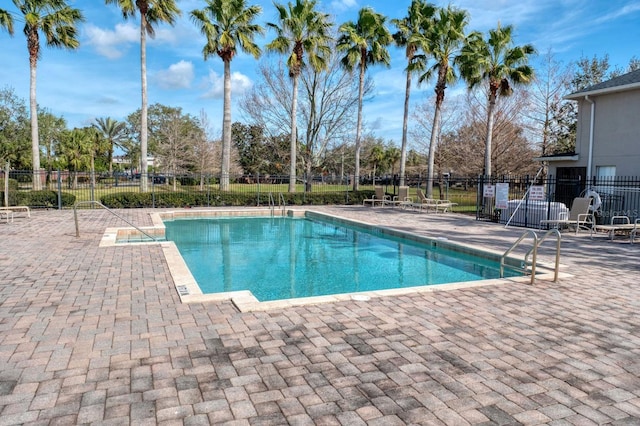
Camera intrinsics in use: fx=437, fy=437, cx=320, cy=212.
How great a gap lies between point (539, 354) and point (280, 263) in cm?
627

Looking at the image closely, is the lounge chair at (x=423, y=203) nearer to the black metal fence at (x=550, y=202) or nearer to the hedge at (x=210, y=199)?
the black metal fence at (x=550, y=202)

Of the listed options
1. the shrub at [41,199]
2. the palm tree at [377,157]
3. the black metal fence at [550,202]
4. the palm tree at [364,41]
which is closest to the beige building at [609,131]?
the black metal fence at [550,202]

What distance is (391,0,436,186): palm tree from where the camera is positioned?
21.5 m

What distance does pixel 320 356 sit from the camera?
348 centimetres

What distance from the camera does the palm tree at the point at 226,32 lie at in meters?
20.2

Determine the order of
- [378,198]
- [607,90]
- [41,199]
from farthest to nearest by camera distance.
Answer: [378,198] → [41,199] → [607,90]

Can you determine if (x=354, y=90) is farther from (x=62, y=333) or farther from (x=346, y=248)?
(x=62, y=333)

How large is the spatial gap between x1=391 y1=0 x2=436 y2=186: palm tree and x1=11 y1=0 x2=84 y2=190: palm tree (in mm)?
15300

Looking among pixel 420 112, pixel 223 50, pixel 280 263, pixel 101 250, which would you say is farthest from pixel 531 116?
pixel 101 250

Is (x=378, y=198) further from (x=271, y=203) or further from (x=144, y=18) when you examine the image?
(x=144, y=18)

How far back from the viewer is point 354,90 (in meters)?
27.5

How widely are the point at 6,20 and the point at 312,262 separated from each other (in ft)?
58.4

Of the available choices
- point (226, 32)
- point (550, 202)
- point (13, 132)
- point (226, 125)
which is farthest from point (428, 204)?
point (13, 132)

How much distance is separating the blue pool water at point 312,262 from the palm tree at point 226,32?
27.6ft
